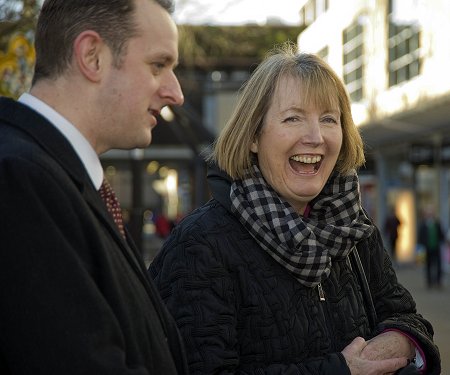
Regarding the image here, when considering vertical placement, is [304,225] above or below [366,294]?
above

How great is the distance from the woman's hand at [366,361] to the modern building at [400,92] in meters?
16.8

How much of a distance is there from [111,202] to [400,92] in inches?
835

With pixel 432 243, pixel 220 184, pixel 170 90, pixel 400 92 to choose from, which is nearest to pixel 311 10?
pixel 400 92

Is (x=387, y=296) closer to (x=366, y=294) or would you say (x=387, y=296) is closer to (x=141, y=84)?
(x=366, y=294)

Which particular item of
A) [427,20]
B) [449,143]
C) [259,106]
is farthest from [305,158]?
[449,143]

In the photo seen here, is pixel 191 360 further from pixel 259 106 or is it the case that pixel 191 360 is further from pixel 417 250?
pixel 417 250

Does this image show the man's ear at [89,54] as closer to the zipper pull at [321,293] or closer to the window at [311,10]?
the zipper pull at [321,293]

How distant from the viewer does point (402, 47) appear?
73.9 feet

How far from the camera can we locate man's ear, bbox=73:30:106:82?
1.66 meters

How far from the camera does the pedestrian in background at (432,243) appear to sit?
17609mm

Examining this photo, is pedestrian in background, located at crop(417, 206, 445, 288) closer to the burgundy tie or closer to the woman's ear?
the woman's ear

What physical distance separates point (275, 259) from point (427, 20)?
61.4ft

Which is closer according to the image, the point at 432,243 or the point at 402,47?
the point at 432,243

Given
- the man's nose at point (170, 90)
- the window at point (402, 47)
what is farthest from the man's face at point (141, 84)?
the window at point (402, 47)
